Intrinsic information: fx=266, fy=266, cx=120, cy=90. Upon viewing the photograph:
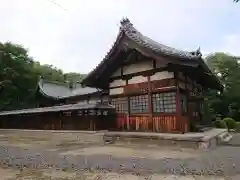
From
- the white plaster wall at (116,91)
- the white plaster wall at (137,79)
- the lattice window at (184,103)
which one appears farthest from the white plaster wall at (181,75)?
the white plaster wall at (116,91)

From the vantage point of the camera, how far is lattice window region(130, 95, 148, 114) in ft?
52.1

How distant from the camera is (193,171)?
685 centimetres

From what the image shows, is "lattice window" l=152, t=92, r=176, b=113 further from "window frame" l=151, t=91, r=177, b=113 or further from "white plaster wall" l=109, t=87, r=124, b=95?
"white plaster wall" l=109, t=87, r=124, b=95

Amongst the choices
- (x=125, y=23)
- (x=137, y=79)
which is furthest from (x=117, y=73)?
(x=125, y=23)

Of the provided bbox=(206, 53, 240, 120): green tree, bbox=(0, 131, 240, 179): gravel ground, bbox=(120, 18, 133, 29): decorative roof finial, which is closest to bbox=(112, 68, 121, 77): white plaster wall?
bbox=(120, 18, 133, 29): decorative roof finial

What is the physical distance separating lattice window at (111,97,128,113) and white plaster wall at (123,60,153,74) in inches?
71.0

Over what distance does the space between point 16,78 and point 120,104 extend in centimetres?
2246

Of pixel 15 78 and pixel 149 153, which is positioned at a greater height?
pixel 15 78

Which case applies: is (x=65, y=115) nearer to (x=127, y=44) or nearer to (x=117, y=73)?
(x=117, y=73)

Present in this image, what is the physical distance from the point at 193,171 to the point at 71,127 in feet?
46.9

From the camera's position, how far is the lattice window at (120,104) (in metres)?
17.0

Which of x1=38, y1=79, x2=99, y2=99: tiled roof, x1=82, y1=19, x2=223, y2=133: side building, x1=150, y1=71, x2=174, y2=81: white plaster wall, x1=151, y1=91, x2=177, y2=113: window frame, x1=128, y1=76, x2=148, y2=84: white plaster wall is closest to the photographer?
x1=82, y1=19, x2=223, y2=133: side building

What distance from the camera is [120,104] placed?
17.4 m

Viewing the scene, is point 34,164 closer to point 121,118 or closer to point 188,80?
point 121,118
